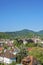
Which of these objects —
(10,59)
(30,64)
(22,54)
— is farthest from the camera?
(22,54)

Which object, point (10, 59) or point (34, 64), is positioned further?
point (10, 59)

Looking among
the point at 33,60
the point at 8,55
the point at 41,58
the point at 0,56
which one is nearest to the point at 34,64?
the point at 33,60

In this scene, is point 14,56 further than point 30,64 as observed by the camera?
Yes

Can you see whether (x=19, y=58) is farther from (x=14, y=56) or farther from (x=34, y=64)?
(x=34, y=64)

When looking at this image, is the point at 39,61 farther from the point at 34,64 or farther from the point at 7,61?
the point at 7,61

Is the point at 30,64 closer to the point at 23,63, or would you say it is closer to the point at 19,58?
the point at 23,63

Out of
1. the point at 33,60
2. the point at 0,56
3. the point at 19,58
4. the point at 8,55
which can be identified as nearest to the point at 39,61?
the point at 33,60

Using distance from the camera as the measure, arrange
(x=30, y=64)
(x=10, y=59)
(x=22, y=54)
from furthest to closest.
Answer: (x=22, y=54) → (x=10, y=59) → (x=30, y=64)
